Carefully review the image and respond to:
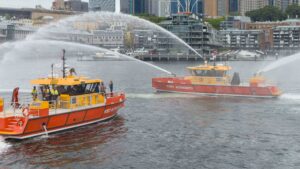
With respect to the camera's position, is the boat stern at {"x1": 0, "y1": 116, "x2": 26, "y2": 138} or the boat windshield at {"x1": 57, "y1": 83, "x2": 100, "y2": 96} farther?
the boat windshield at {"x1": 57, "y1": 83, "x2": 100, "y2": 96}

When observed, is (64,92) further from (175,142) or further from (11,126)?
(175,142)

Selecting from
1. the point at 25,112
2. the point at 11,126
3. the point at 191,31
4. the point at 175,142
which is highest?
the point at 191,31

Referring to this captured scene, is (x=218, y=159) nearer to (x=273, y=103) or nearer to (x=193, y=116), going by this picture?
(x=193, y=116)

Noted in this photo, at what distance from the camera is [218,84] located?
2317 inches

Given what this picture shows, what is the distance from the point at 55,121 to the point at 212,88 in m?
27.3

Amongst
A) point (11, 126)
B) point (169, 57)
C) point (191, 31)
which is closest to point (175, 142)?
point (11, 126)

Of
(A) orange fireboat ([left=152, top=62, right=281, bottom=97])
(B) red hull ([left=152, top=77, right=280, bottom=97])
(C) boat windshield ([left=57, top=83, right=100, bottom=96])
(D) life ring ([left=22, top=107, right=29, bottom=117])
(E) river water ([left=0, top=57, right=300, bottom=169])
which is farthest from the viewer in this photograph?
(A) orange fireboat ([left=152, top=62, right=281, bottom=97])

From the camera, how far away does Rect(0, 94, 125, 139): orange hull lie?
32812mm

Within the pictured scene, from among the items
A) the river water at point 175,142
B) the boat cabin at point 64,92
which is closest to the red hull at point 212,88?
the river water at point 175,142

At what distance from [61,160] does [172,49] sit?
556ft

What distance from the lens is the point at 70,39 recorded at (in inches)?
5955

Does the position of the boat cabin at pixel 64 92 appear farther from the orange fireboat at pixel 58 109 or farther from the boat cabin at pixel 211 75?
the boat cabin at pixel 211 75

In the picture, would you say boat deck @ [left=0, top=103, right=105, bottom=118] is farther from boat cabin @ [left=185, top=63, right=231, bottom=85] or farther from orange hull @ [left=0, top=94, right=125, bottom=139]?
boat cabin @ [left=185, top=63, right=231, bottom=85]

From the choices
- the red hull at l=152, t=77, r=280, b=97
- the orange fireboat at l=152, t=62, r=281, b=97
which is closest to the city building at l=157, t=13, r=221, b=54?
the red hull at l=152, t=77, r=280, b=97
